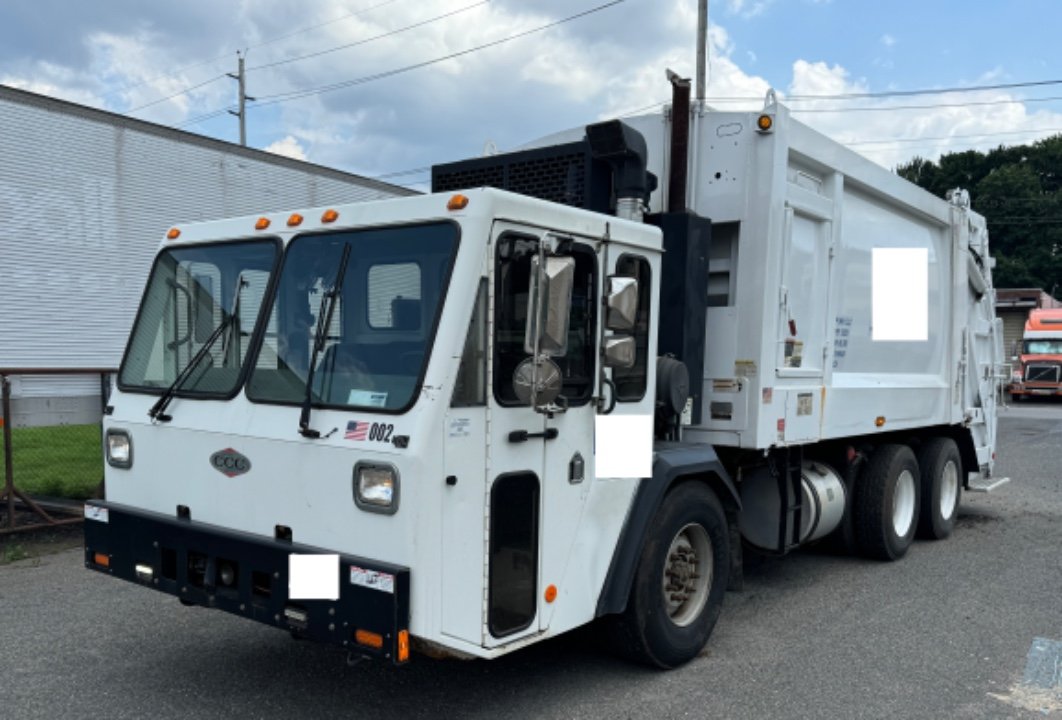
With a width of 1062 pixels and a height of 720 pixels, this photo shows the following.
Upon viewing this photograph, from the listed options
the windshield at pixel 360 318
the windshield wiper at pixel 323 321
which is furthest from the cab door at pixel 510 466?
the windshield wiper at pixel 323 321

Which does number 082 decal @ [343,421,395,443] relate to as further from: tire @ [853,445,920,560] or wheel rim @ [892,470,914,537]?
wheel rim @ [892,470,914,537]

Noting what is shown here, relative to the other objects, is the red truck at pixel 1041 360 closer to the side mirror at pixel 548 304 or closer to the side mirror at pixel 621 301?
the side mirror at pixel 621 301

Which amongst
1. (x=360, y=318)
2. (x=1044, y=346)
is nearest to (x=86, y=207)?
(x=360, y=318)

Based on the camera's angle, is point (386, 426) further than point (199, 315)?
No

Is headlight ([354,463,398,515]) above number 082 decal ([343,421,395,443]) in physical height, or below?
below

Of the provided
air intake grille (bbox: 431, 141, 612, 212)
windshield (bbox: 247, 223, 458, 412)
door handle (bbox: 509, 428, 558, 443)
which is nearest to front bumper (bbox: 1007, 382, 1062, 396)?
air intake grille (bbox: 431, 141, 612, 212)

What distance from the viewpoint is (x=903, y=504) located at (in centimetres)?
732

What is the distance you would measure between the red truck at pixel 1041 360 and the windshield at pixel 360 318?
30248 mm

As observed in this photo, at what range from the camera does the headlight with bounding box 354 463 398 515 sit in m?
3.19

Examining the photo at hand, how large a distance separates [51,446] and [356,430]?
6.21 meters

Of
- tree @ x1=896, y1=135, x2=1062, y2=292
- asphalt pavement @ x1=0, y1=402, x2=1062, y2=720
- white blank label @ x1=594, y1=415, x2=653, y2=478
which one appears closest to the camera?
white blank label @ x1=594, y1=415, x2=653, y2=478

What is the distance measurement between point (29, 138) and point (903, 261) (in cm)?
1223

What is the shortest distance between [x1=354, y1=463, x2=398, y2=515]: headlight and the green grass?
5.88 metres

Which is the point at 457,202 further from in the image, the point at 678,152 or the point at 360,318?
the point at 678,152
